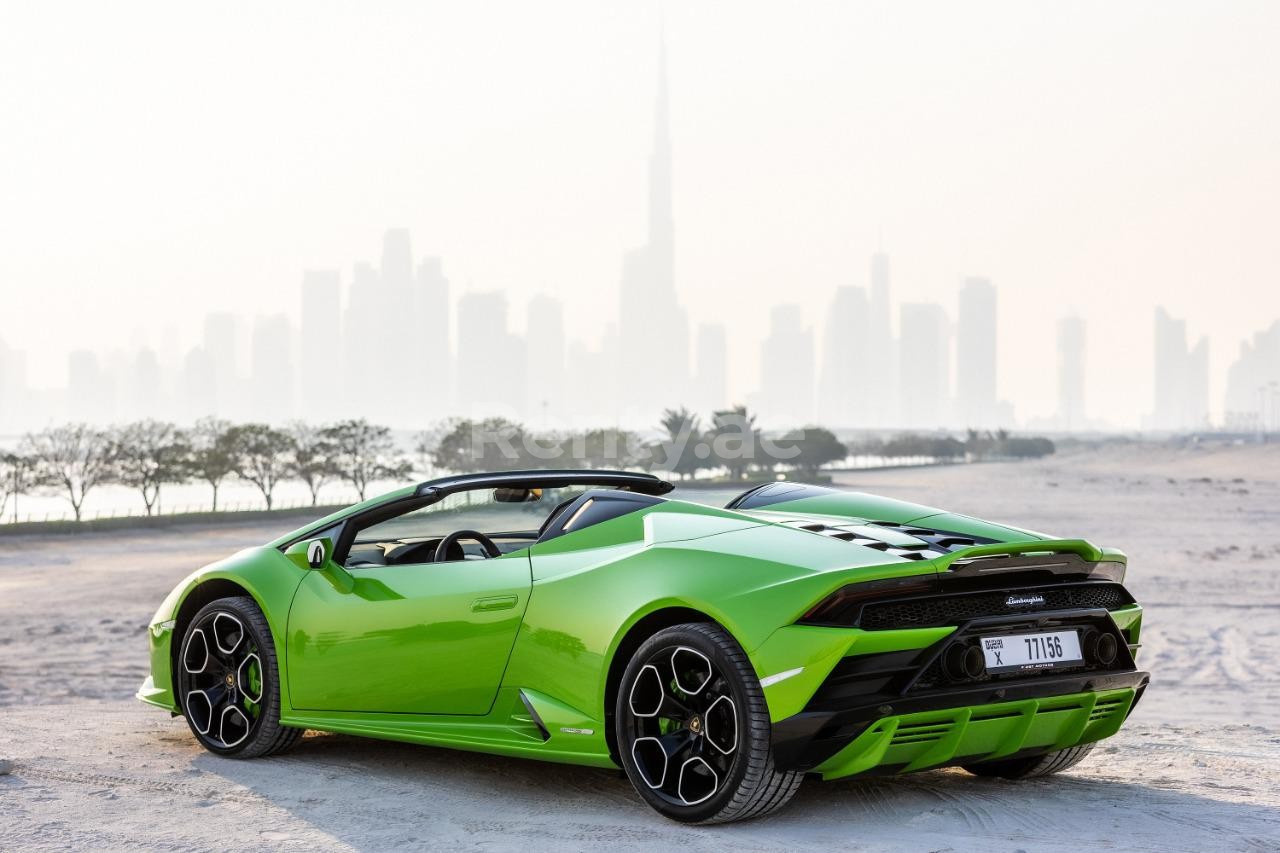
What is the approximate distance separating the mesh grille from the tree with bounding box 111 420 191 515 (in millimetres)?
90369

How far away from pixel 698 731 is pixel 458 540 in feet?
5.84

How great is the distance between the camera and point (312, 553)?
660cm

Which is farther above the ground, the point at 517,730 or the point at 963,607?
the point at 963,607

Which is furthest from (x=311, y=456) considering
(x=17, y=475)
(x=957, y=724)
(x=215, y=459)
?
(x=957, y=724)

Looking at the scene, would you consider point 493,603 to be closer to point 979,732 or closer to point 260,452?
point 979,732

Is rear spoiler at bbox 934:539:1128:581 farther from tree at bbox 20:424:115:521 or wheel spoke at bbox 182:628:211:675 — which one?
tree at bbox 20:424:115:521

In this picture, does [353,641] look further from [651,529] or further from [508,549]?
[651,529]

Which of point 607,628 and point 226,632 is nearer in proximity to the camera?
point 607,628

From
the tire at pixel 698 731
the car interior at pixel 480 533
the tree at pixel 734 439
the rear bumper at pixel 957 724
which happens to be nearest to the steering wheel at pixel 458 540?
the car interior at pixel 480 533

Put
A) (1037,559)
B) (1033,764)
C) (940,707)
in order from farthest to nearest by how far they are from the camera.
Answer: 1. (1033,764)
2. (1037,559)
3. (940,707)

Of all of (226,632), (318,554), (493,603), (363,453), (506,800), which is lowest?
(506,800)

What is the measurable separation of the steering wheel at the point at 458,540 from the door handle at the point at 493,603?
0.40 m

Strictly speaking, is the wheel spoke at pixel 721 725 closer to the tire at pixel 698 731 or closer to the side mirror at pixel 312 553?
the tire at pixel 698 731

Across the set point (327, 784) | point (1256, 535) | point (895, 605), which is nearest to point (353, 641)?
point (327, 784)
